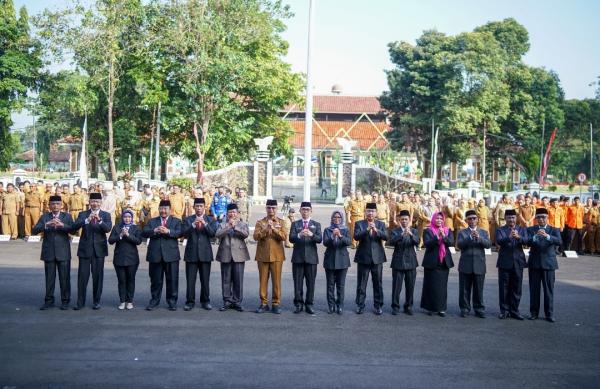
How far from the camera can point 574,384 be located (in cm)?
760

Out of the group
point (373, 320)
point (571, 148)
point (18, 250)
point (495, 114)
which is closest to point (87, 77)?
point (18, 250)

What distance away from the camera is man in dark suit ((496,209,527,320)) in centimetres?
1128

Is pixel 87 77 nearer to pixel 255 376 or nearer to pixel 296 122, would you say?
pixel 296 122

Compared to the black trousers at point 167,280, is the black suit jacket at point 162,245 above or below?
above

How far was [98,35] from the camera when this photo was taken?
32500mm

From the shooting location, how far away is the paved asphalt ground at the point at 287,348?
7.59 m

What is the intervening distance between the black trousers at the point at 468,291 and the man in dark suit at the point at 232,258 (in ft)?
11.8

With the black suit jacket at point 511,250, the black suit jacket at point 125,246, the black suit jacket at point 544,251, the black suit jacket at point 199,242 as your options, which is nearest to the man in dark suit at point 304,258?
the black suit jacket at point 199,242

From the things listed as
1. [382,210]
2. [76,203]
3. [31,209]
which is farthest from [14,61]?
[382,210]

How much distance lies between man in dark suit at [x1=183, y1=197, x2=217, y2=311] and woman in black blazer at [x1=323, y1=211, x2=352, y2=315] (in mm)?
1972

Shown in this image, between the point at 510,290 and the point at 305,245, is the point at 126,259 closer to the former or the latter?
the point at 305,245

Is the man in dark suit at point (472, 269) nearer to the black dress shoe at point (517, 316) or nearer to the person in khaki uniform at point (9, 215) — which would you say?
the black dress shoe at point (517, 316)

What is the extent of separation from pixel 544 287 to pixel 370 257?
2.87m

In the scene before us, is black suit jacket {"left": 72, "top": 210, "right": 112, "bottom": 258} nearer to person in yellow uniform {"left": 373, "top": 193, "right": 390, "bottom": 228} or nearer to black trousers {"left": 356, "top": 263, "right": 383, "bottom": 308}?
black trousers {"left": 356, "top": 263, "right": 383, "bottom": 308}
